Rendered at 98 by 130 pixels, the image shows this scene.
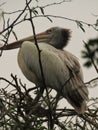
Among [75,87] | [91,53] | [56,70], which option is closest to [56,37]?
[56,70]

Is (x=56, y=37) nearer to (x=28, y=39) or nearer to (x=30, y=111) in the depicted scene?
(x=28, y=39)

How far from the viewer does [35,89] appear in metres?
5.71

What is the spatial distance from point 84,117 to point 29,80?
2.13 m

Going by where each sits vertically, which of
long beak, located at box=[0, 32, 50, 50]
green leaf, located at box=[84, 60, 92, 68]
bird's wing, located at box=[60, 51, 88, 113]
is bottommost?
green leaf, located at box=[84, 60, 92, 68]

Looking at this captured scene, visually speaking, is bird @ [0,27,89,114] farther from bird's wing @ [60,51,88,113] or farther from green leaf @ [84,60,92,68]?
green leaf @ [84,60,92,68]

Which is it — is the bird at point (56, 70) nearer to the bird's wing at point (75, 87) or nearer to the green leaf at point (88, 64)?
the bird's wing at point (75, 87)

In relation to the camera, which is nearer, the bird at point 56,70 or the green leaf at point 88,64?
the green leaf at point 88,64

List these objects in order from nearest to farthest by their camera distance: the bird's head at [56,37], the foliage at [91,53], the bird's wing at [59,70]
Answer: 1. the foliage at [91,53]
2. the bird's wing at [59,70]
3. the bird's head at [56,37]

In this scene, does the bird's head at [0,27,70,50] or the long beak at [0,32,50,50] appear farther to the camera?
the bird's head at [0,27,70,50]

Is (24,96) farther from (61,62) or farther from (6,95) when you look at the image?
(61,62)

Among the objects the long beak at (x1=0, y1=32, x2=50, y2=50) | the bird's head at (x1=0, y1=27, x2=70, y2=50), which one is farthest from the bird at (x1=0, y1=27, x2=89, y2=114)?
the bird's head at (x1=0, y1=27, x2=70, y2=50)

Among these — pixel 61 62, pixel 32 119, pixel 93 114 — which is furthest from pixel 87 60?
pixel 61 62

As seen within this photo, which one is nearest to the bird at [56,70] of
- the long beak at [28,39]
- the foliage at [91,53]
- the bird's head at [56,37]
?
the long beak at [28,39]

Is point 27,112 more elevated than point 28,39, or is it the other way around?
point 28,39
